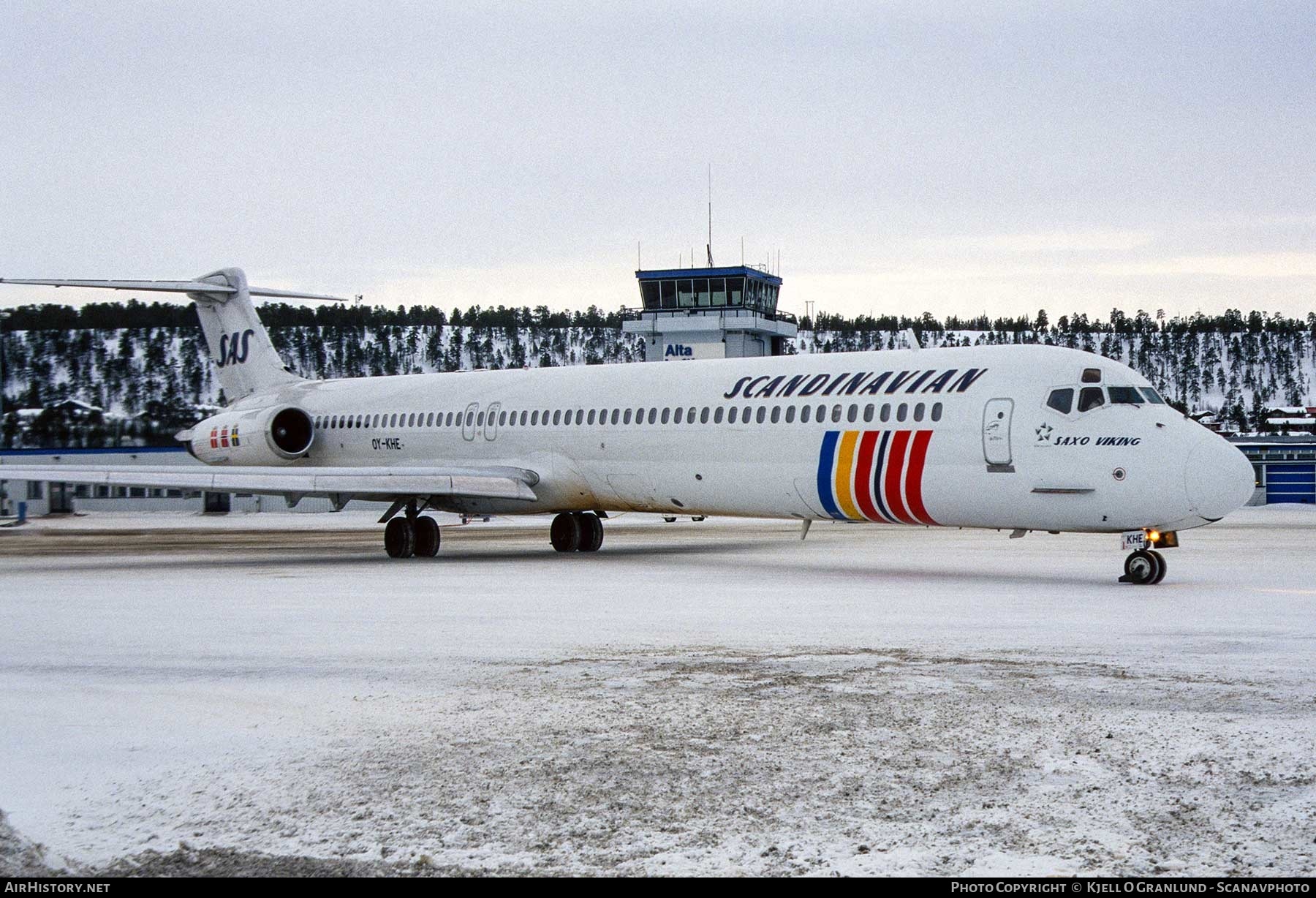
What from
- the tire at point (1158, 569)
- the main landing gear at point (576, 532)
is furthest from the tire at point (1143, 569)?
the main landing gear at point (576, 532)

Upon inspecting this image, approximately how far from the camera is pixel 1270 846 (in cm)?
505

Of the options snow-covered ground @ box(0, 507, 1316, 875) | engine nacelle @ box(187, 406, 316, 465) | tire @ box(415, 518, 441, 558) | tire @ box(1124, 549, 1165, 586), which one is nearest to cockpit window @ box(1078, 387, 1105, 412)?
tire @ box(1124, 549, 1165, 586)

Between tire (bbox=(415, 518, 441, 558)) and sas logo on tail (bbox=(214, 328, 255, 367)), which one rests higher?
sas logo on tail (bbox=(214, 328, 255, 367))

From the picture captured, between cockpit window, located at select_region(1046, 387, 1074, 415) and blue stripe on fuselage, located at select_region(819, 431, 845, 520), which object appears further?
blue stripe on fuselage, located at select_region(819, 431, 845, 520)

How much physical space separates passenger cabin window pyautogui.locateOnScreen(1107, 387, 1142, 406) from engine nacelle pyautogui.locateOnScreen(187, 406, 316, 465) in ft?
55.5

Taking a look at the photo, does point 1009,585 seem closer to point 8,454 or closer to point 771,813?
point 771,813

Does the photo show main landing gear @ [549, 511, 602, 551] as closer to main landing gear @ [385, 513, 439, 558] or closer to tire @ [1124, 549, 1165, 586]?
main landing gear @ [385, 513, 439, 558]

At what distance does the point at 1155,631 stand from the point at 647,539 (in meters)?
17.9

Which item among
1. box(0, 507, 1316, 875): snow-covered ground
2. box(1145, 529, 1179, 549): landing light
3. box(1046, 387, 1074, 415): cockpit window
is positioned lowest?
box(0, 507, 1316, 875): snow-covered ground

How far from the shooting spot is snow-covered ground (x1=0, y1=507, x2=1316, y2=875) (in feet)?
17.3

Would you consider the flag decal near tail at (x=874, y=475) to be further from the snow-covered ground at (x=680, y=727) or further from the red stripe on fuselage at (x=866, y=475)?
the snow-covered ground at (x=680, y=727)

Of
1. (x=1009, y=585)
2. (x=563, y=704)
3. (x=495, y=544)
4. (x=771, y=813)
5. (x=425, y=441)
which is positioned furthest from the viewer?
(x=495, y=544)

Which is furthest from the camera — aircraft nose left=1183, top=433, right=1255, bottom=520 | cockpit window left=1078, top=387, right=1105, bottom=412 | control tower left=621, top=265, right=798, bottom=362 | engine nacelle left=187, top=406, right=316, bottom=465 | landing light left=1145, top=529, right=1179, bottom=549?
control tower left=621, top=265, right=798, bottom=362

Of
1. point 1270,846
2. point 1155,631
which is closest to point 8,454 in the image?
point 1155,631
